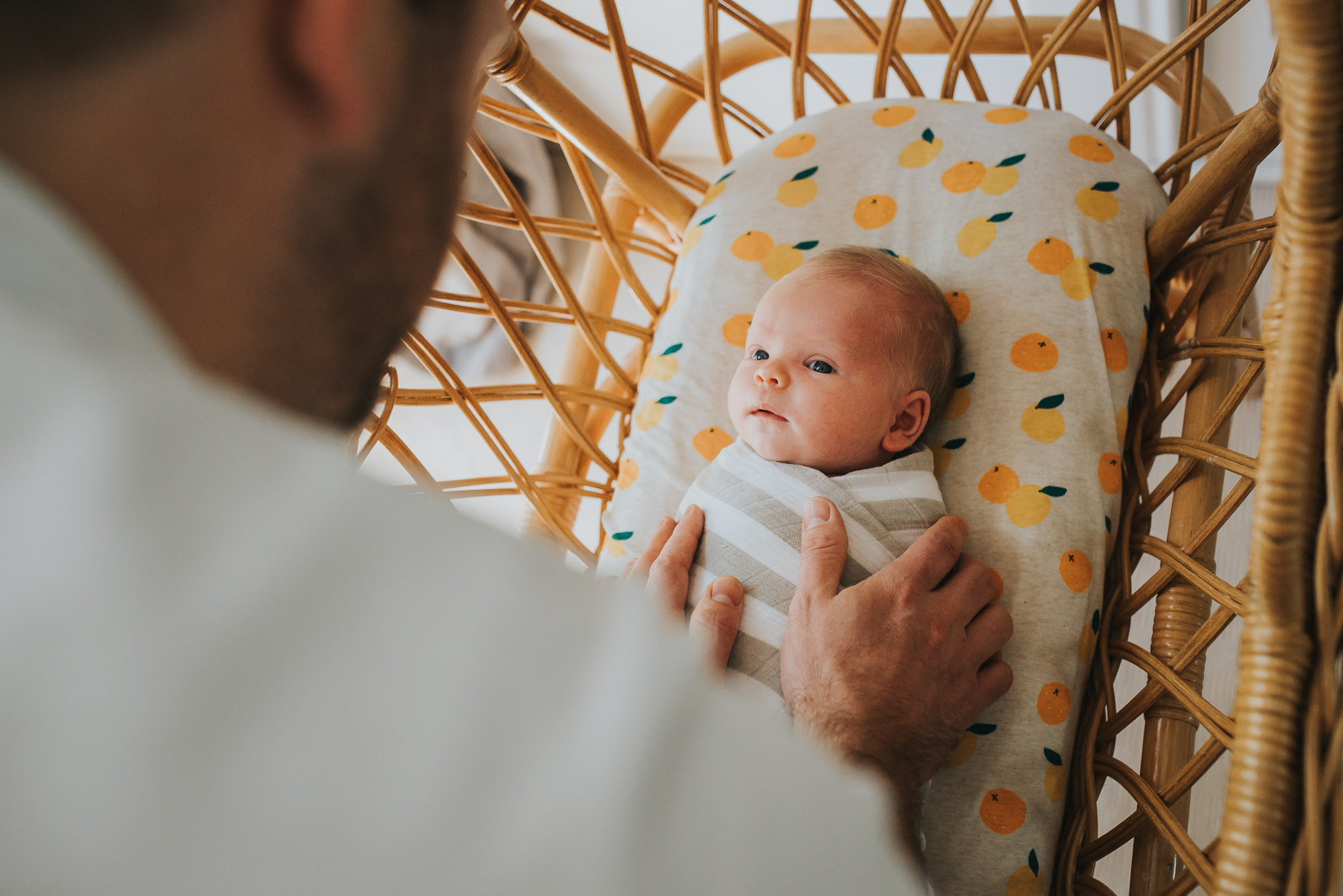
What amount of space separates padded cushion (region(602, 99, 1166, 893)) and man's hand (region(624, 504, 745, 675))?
106 millimetres

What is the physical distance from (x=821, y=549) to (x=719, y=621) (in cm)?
10

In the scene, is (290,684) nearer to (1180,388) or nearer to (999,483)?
(999,483)

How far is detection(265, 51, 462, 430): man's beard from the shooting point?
303 millimetres

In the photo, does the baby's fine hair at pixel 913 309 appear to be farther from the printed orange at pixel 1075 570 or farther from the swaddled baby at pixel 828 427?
the printed orange at pixel 1075 570

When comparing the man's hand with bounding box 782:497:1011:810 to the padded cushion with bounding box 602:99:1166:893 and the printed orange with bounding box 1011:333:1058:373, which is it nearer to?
the padded cushion with bounding box 602:99:1166:893

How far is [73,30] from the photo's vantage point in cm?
24

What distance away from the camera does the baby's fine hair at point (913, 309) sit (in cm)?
79

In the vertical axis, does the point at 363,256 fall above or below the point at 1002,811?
above

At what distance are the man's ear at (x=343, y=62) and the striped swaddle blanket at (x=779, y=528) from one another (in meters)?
0.50

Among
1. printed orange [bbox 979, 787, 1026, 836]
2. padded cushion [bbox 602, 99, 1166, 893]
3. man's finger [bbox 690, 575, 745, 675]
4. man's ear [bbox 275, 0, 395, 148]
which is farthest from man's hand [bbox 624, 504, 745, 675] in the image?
man's ear [bbox 275, 0, 395, 148]

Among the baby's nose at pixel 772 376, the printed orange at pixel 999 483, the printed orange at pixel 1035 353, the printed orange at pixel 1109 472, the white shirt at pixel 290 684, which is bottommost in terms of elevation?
the printed orange at pixel 999 483

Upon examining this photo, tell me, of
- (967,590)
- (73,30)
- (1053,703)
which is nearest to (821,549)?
(967,590)

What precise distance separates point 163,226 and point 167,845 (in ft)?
0.57

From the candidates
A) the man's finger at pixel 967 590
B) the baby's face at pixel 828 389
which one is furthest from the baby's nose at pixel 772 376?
the man's finger at pixel 967 590
